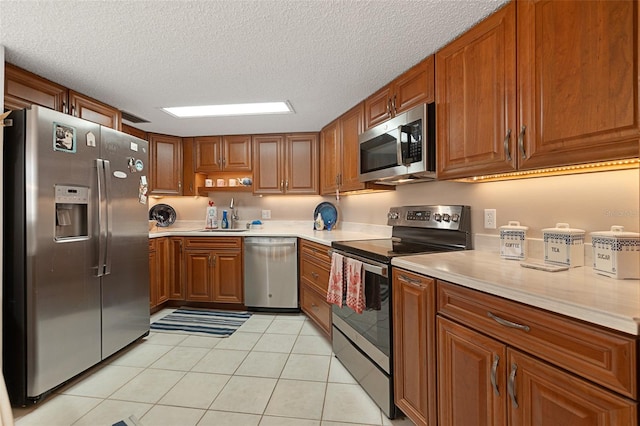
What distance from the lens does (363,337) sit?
190 cm

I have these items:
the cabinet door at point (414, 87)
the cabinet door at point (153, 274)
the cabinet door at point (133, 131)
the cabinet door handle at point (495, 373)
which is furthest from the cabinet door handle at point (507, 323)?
the cabinet door at point (133, 131)

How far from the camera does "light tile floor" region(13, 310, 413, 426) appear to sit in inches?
65.1

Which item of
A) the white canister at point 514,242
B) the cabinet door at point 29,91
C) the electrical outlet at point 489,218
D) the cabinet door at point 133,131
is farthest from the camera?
the cabinet door at point 133,131

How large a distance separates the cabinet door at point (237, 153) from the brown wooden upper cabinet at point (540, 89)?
2.60 meters

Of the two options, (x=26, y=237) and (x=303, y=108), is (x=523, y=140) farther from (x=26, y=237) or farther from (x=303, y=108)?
(x=26, y=237)

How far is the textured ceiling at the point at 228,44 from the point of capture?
57.0 inches

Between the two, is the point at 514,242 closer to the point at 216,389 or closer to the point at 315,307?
the point at 315,307

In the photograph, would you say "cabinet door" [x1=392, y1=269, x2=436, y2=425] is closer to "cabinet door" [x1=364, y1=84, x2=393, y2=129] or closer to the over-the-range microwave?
the over-the-range microwave

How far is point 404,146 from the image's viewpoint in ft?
6.50

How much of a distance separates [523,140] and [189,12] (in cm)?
166

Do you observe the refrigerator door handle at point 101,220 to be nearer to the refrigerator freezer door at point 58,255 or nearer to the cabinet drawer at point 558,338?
the refrigerator freezer door at point 58,255

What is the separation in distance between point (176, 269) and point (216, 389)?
194cm

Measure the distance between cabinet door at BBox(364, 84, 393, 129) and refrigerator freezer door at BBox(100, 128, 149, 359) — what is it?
6.41 feet

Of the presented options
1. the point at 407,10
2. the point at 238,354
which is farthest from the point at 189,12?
the point at 238,354
